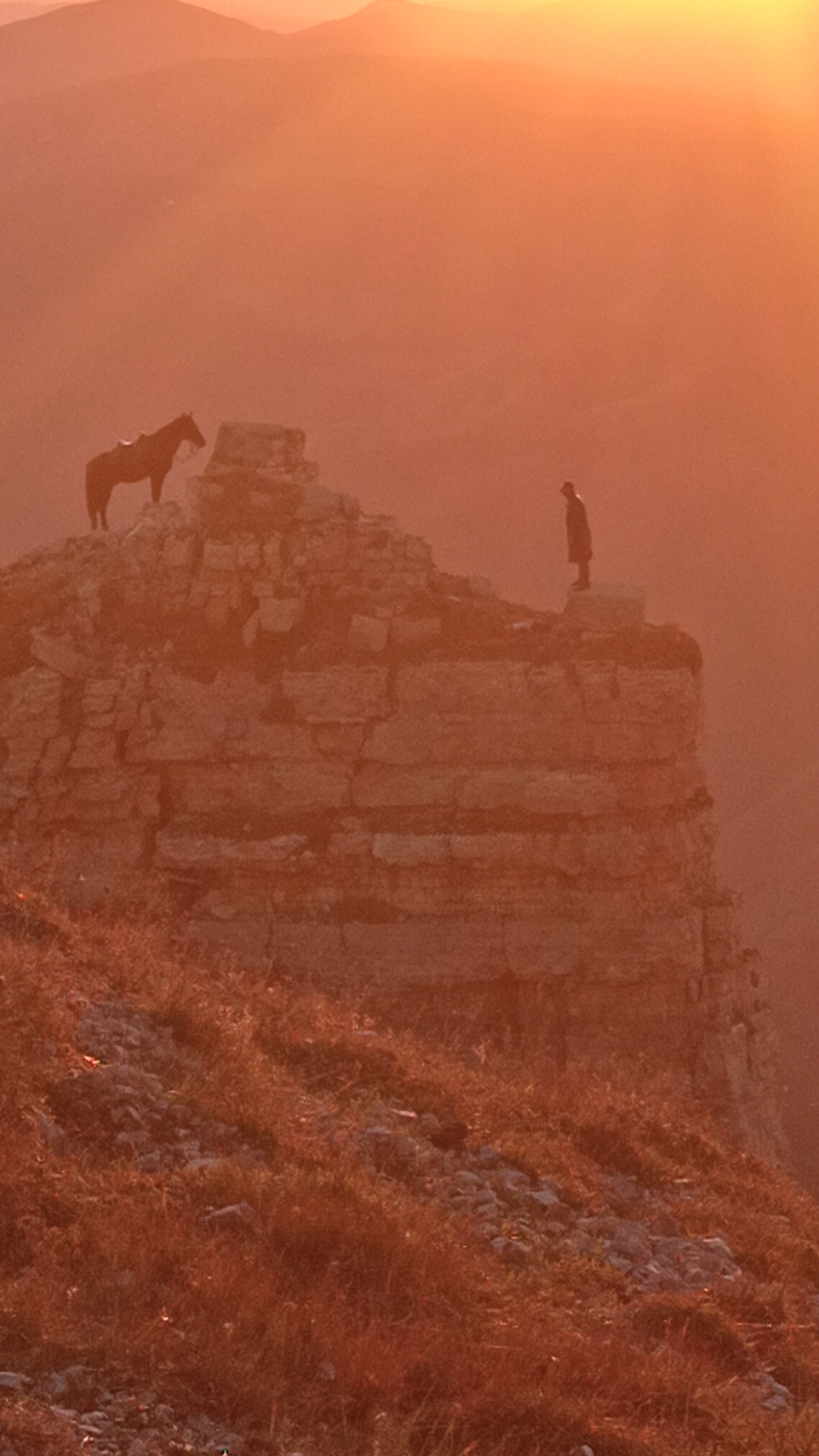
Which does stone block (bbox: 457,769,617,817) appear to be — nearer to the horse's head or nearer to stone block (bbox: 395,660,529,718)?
stone block (bbox: 395,660,529,718)

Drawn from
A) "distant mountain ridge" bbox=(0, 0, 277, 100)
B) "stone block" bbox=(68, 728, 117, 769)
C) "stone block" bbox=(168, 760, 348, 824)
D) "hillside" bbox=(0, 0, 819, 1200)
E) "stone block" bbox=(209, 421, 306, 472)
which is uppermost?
"distant mountain ridge" bbox=(0, 0, 277, 100)

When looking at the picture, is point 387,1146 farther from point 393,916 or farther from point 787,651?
point 787,651

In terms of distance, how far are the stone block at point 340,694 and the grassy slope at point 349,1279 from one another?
19.2 feet

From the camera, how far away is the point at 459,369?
193ft

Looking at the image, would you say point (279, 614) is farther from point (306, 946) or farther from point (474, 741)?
point (306, 946)

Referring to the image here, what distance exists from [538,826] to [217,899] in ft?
10.6

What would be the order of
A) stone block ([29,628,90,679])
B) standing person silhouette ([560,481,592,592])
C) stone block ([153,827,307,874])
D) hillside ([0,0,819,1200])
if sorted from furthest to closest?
hillside ([0,0,819,1200]) < standing person silhouette ([560,481,592,592]) < stone block ([29,628,90,679]) < stone block ([153,827,307,874])

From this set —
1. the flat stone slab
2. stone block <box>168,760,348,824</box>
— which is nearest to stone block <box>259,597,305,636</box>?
stone block <box>168,760,348,824</box>

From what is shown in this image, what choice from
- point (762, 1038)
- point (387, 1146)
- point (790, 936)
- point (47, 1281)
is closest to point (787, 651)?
point (790, 936)

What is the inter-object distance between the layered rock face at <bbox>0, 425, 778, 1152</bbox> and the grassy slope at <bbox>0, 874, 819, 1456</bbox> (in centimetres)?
522

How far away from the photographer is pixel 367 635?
17.9 meters

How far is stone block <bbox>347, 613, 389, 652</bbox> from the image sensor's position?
58.7 ft

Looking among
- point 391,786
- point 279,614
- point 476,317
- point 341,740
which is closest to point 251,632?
point 279,614

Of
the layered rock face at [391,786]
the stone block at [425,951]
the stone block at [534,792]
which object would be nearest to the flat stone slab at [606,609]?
the layered rock face at [391,786]
